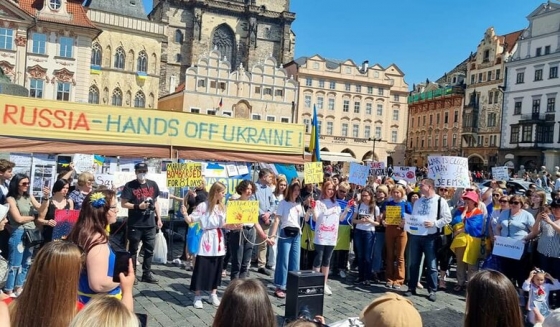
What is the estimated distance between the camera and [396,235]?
8367 mm

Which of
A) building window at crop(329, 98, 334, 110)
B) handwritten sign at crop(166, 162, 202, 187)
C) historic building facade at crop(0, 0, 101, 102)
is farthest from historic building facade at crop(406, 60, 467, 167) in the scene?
handwritten sign at crop(166, 162, 202, 187)

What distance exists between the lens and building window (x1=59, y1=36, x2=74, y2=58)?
36.3 m

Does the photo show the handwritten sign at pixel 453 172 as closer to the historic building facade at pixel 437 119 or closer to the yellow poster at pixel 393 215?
the yellow poster at pixel 393 215

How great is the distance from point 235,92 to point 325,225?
4689 cm

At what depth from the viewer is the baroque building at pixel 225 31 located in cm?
6344

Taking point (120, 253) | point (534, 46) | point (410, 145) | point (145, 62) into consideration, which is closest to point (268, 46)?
point (145, 62)

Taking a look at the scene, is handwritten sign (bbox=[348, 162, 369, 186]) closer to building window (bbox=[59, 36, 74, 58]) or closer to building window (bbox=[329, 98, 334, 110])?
building window (bbox=[59, 36, 74, 58])

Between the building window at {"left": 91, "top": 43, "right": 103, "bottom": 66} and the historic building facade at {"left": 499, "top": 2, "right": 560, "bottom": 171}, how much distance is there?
43798mm

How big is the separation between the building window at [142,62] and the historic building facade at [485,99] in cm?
4085

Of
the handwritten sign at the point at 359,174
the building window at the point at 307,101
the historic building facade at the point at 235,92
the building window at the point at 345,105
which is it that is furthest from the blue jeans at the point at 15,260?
the building window at the point at 345,105

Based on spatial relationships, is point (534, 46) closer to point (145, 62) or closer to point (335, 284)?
point (145, 62)

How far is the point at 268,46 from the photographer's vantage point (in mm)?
67000

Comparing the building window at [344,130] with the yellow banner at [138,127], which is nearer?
the yellow banner at [138,127]

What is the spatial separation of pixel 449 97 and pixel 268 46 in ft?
87.2
